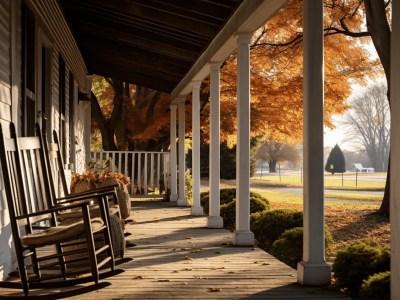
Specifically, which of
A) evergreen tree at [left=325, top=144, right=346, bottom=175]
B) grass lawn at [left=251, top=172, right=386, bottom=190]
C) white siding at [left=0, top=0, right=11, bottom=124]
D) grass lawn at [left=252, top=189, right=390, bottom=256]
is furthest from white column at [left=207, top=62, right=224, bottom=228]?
evergreen tree at [left=325, top=144, right=346, bottom=175]

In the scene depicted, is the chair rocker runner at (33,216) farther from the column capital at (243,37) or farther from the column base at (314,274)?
the column capital at (243,37)

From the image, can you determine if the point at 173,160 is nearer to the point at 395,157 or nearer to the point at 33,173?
the point at 33,173

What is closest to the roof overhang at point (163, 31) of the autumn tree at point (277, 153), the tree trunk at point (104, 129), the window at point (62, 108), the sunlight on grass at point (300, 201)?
the window at point (62, 108)

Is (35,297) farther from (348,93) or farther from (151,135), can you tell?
(151,135)

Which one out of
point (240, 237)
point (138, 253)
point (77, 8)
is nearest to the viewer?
point (138, 253)

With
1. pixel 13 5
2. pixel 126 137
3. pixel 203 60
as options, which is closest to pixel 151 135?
pixel 126 137

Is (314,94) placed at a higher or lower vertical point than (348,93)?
lower

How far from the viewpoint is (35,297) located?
3.52 m

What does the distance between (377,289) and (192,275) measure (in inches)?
57.1

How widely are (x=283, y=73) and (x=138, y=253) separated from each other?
7023mm

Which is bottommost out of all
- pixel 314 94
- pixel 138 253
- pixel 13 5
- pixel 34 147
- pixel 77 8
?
pixel 138 253

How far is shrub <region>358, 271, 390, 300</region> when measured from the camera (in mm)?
3807

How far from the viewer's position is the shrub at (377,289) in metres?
3.81

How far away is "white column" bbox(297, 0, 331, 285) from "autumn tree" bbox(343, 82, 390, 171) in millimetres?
44561
